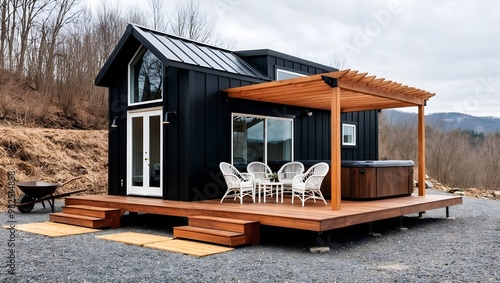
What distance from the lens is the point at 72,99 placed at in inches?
595

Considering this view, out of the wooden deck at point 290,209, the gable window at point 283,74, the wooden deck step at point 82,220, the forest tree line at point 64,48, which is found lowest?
the wooden deck step at point 82,220

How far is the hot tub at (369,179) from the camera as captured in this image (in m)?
7.98

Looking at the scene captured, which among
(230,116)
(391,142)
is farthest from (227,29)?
(230,116)

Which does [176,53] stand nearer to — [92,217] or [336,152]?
[92,217]

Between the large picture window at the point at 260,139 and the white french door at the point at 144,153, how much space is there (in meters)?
1.41

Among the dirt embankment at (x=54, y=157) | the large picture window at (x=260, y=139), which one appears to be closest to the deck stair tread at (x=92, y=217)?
the large picture window at (x=260, y=139)

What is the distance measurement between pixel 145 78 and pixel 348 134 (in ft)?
19.6

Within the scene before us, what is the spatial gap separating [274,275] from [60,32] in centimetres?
→ 1434

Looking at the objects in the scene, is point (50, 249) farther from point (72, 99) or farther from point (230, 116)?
point (72, 99)

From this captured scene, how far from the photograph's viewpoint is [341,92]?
830cm

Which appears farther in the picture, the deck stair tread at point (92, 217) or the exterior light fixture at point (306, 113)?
the exterior light fixture at point (306, 113)

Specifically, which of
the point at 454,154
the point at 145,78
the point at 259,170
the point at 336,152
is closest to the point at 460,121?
the point at 454,154

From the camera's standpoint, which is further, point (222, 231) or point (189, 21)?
point (189, 21)

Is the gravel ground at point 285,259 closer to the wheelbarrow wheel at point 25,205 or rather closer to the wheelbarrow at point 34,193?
the wheelbarrow at point 34,193
